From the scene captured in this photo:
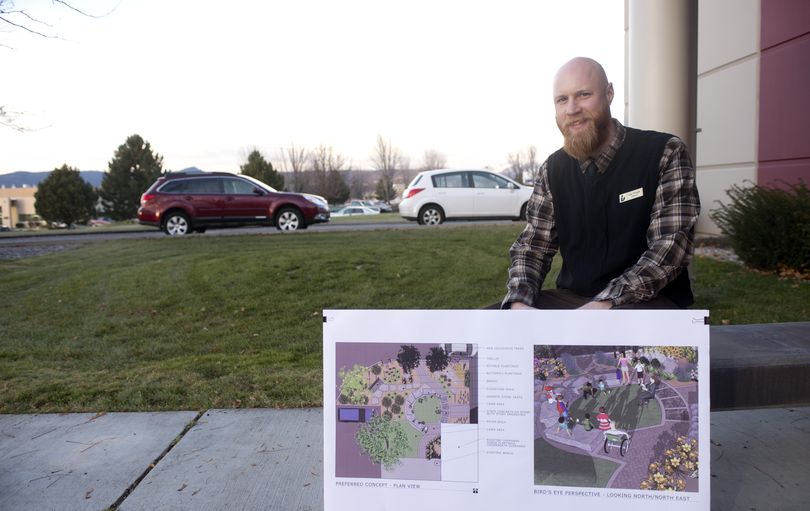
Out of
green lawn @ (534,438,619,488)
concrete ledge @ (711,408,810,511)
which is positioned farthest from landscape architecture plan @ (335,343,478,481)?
concrete ledge @ (711,408,810,511)

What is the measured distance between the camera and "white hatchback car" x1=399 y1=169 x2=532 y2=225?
15367mm

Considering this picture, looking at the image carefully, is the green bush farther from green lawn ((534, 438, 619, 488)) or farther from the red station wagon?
the red station wagon

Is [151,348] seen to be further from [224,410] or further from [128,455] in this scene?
[128,455]

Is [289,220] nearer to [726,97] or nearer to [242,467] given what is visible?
[726,97]

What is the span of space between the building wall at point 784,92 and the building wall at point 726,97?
0.23 m

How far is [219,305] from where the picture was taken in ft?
23.2

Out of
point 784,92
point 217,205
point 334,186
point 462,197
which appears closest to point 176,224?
point 217,205

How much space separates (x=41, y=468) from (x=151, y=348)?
2.68 m

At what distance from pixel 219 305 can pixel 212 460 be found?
4060mm

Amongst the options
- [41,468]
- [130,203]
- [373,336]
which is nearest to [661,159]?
[373,336]

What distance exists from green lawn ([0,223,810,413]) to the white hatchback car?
14.9 feet

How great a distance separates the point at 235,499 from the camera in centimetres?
281

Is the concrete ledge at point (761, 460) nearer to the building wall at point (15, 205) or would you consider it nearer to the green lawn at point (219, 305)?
the green lawn at point (219, 305)

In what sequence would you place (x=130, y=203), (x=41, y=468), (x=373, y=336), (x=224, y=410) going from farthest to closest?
(x=130, y=203)
(x=224, y=410)
(x=41, y=468)
(x=373, y=336)
